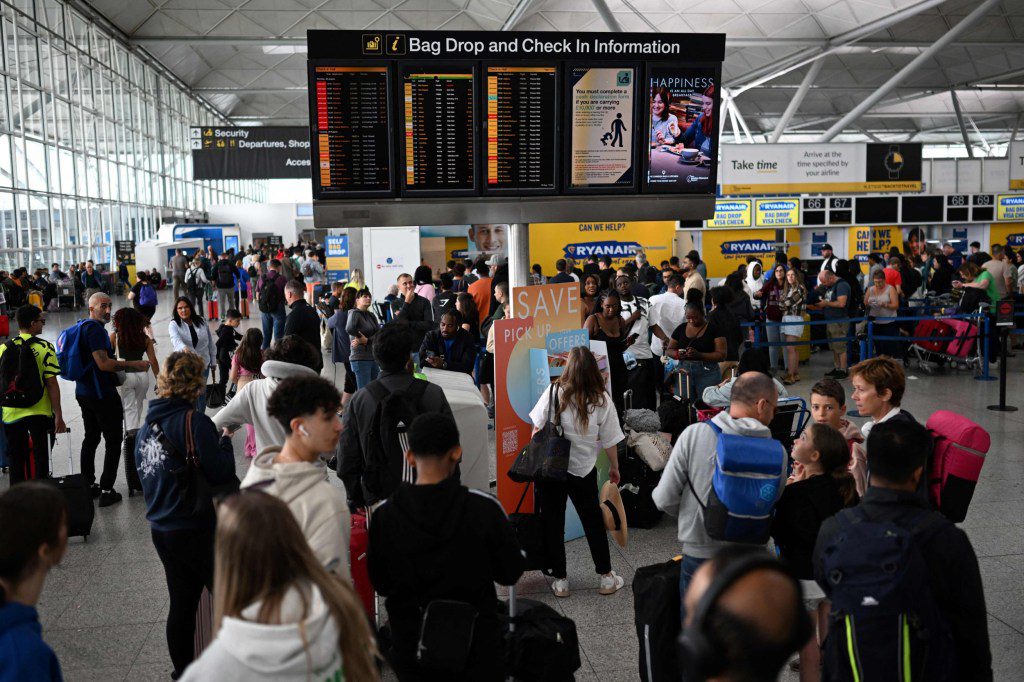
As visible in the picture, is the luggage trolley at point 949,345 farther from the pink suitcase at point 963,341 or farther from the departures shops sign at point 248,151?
the departures shops sign at point 248,151

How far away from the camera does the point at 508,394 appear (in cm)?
612

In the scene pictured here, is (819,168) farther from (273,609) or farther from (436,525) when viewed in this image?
(273,609)

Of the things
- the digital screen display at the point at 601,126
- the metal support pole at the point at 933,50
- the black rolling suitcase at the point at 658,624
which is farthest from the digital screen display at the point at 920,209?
the black rolling suitcase at the point at 658,624

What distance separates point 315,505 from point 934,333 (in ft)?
39.9

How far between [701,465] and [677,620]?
692mm

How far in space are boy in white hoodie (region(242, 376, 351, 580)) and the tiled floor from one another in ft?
6.22

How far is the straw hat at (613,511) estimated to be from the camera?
4.89 meters

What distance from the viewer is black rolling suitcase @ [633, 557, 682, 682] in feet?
10.4

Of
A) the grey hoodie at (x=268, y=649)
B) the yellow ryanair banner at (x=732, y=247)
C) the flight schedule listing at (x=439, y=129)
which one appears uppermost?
the flight schedule listing at (x=439, y=129)

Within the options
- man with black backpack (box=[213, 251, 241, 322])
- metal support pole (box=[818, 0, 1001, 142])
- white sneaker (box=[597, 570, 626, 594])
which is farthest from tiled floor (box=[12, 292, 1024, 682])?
metal support pole (box=[818, 0, 1001, 142])

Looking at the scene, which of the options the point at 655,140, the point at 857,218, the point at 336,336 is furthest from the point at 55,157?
the point at 655,140

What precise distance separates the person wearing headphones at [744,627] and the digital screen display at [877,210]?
20.9 meters

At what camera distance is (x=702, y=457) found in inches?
143

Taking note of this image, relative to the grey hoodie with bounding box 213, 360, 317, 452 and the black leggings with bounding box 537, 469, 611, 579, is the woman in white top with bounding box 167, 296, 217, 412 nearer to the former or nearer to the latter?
the grey hoodie with bounding box 213, 360, 317, 452
